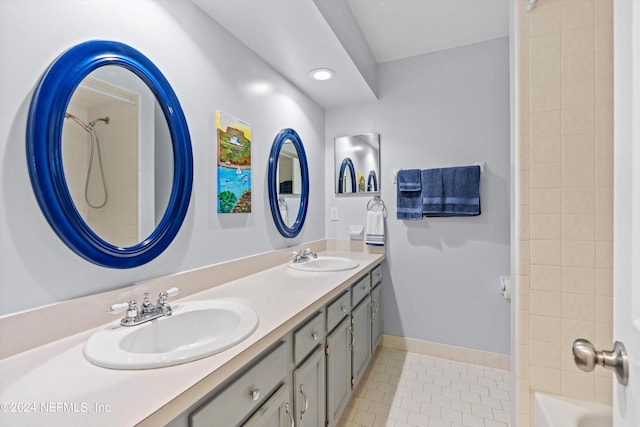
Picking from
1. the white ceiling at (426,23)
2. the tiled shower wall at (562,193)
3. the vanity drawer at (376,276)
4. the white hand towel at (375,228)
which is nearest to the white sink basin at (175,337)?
the tiled shower wall at (562,193)

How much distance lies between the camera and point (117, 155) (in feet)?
3.64

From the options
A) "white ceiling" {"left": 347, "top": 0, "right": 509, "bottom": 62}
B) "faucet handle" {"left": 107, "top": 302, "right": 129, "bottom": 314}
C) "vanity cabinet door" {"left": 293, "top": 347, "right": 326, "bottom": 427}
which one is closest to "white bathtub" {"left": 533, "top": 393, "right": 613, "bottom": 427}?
"vanity cabinet door" {"left": 293, "top": 347, "right": 326, "bottom": 427}

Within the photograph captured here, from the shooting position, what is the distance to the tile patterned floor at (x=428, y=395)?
176 centimetres

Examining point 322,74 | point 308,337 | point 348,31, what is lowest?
point 308,337

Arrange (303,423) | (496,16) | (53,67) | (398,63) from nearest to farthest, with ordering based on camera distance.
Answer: (53,67) → (303,423) → (496,16) → (398,63)

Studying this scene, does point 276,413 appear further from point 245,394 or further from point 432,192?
point 432,192

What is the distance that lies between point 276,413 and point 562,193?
1.25m

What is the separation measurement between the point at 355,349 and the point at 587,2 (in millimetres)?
1936

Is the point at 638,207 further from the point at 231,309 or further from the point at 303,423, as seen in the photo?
the point at 303,423

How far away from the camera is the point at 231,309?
1.13 metres

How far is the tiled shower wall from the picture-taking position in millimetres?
1009

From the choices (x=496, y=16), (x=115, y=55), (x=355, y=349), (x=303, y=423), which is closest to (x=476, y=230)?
(x=355, y=349)

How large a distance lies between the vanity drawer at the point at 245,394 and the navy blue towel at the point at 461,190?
179cm

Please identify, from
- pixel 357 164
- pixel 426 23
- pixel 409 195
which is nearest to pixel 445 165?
pixel 409 195
